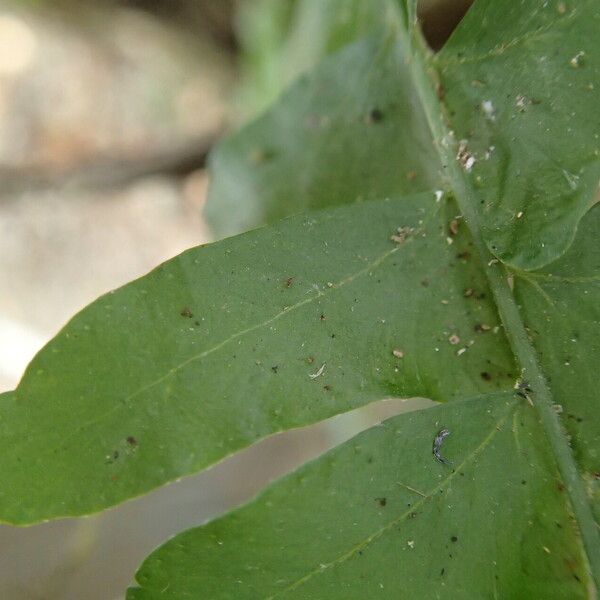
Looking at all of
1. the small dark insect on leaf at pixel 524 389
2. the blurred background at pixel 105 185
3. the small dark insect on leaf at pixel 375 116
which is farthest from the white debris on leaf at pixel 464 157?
the blurred background at pixel 105 185

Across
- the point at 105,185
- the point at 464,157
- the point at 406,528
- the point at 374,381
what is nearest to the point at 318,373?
the point at 374,381

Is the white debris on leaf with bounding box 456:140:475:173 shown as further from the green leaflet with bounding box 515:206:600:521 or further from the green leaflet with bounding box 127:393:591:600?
the green leaflet with bounding box 127:393:591:600

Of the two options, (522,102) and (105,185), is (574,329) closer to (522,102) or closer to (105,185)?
(522,102)

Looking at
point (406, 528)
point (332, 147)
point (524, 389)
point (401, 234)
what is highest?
point (332, 147)

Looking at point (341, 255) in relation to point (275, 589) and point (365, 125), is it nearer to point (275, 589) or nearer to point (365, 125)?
point (275, 589)

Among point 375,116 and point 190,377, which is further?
point 375,116

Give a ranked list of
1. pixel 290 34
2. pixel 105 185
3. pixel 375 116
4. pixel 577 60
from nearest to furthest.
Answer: pixel 577 60 < pixel 375 116 < pixel 290 34 < pixel 105 185

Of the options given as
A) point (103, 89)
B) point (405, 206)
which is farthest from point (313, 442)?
point (405, 206)
